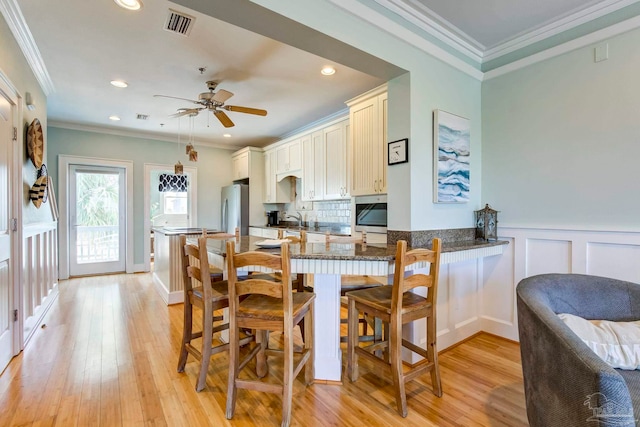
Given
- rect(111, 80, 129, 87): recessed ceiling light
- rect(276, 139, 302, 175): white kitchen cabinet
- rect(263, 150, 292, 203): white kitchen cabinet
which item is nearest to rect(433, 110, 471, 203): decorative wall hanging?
rect(276, 139, 302, 175): white kitchen cabinet

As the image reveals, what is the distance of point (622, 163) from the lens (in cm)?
210

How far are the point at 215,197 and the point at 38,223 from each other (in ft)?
10.8

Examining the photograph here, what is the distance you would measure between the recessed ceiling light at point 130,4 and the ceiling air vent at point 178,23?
0.60ft

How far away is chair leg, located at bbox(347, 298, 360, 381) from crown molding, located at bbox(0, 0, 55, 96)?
3.04m

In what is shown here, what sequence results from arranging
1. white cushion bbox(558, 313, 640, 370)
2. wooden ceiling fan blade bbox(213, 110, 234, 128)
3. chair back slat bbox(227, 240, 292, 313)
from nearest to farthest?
1. white cushion bbox(558, 313, 640, 370)
2. chair back slat bbox(227, 240, 292, 313)
3. wooden ceiling fan blade bbox(213, 110, 234, 128)

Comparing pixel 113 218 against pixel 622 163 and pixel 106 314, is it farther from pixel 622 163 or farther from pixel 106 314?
pixel 622 163

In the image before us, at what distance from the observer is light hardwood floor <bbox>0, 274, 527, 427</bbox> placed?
65.7 inches

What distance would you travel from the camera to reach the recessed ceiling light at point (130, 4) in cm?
197

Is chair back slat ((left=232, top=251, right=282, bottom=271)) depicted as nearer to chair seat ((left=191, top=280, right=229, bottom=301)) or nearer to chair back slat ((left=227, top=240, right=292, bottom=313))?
chair back slat ((left=227, top=240, right=292, bottom=313))

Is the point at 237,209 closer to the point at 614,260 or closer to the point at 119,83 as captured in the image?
the point at 119,83

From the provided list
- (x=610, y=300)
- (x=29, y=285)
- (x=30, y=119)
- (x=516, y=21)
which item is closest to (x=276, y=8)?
(x=516, y=21)

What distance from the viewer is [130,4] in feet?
6.57

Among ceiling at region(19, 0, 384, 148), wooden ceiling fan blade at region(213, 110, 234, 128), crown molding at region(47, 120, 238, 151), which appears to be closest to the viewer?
ceiling at region(19, 0, 384, 148)

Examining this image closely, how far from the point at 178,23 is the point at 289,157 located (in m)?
2.87
